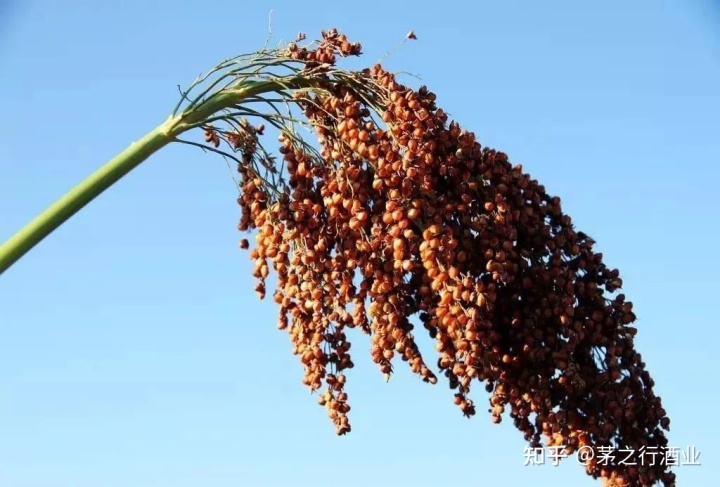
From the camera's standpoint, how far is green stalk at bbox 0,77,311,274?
3338 mm

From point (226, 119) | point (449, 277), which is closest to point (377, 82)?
point (226, 119)

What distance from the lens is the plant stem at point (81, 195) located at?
3.33m

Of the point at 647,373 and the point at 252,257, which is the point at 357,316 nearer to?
the point at 252,257

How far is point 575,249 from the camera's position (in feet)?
12.1

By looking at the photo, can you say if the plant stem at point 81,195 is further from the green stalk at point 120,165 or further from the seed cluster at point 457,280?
the seed cluster at point 457,280

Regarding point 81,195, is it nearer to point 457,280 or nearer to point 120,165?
point 120,165

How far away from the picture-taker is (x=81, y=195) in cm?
345

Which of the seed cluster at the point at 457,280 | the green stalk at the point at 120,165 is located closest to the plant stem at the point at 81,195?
the green stalk at the point at 120,165

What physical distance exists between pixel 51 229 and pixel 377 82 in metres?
1.25

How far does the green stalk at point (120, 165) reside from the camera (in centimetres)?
334

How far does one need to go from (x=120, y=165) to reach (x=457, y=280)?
3.88 feet

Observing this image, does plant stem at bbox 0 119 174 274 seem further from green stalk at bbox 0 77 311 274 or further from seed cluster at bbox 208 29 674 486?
seed cluster at bbox 208 29 674 486

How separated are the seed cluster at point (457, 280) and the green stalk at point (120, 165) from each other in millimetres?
355

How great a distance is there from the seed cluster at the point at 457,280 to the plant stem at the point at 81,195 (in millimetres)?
487
